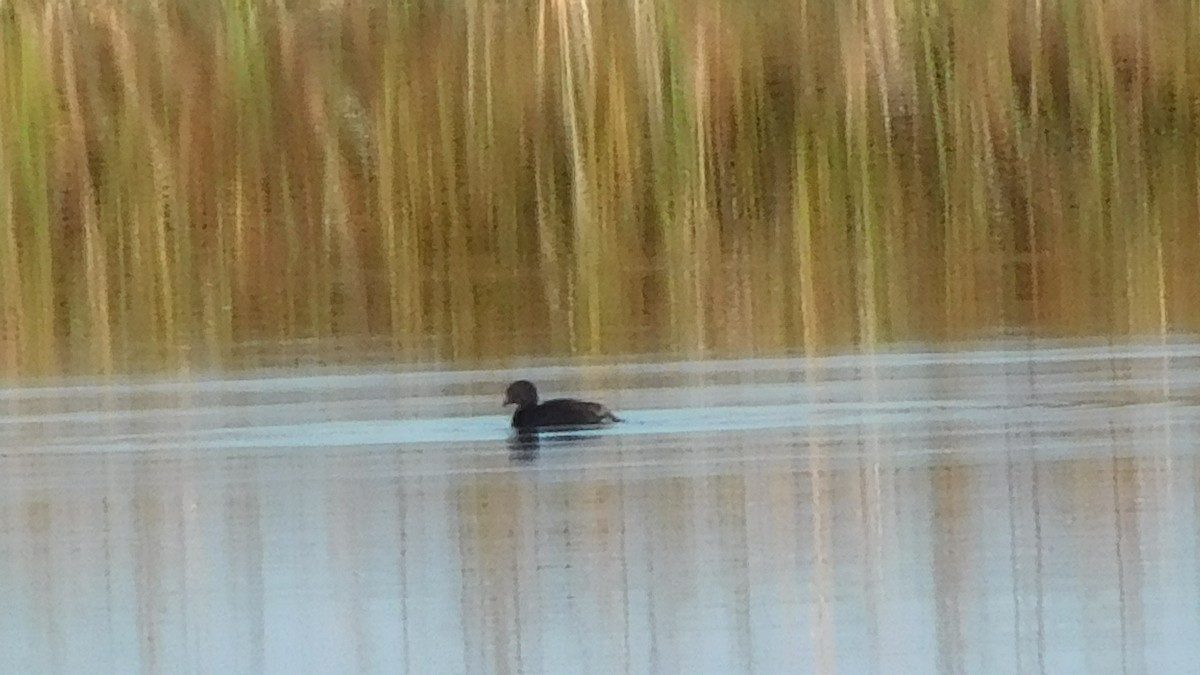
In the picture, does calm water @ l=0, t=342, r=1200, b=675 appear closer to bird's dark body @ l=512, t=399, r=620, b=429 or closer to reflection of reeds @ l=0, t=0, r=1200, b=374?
bird's dark body @ l=512, t=399, r=620, b=429

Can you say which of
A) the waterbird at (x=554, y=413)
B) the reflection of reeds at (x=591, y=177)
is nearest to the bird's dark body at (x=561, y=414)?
the waterbird at (x=554, y=413)

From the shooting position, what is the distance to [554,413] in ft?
29.1

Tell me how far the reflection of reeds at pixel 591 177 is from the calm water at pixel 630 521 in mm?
773

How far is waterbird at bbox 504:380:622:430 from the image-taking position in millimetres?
8883

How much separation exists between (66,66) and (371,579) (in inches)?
398

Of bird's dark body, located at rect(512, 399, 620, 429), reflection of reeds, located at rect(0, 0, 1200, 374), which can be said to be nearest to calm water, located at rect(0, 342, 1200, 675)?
bird's dark body, located at rect(512, 399, 620, 429)

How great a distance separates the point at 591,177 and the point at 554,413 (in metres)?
4.30

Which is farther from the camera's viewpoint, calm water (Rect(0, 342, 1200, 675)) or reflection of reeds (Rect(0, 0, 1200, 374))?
reflection of reeds (Rect(0, 0, 1200, 374))

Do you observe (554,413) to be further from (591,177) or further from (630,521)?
(591,177)

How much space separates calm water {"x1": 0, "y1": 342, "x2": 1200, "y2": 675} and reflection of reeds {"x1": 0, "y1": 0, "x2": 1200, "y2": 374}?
773mm

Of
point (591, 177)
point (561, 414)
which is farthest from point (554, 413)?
point (591, 177)

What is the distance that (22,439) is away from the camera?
931 cm

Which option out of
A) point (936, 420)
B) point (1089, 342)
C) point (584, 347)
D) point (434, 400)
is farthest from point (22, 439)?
point (1089, 342)

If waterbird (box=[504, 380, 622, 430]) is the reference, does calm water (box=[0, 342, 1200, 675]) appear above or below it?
below
